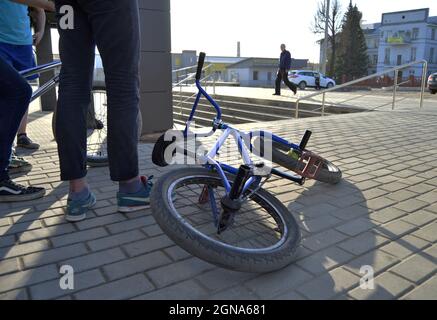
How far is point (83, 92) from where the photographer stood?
230 cm

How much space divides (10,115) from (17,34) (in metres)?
1.07

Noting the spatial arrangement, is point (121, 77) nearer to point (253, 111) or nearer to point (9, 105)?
point (9, 105)

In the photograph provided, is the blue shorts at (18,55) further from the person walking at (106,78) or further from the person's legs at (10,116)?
the person walking at (106,78)

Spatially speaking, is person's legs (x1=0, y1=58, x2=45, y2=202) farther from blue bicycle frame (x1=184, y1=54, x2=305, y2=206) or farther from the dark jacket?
the dark jacket

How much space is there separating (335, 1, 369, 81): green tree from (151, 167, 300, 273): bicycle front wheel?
51.1 metres

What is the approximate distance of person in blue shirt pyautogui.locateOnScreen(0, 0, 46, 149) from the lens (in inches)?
130

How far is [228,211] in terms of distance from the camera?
6.67 feet

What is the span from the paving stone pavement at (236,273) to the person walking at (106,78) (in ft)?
1.11

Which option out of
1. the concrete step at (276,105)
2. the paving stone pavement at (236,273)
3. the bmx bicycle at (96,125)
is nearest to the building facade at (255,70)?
the concrete step at (276,105)

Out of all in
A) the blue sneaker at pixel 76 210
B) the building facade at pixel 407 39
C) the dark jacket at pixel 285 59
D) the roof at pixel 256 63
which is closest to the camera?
the blue sneaker at pixel 76 210

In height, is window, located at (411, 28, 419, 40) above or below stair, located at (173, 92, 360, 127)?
above

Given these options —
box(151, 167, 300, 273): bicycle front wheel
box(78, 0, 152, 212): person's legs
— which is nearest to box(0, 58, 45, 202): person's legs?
box(78, 0, 152, 212): person's legs

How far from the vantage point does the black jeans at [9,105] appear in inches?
106
